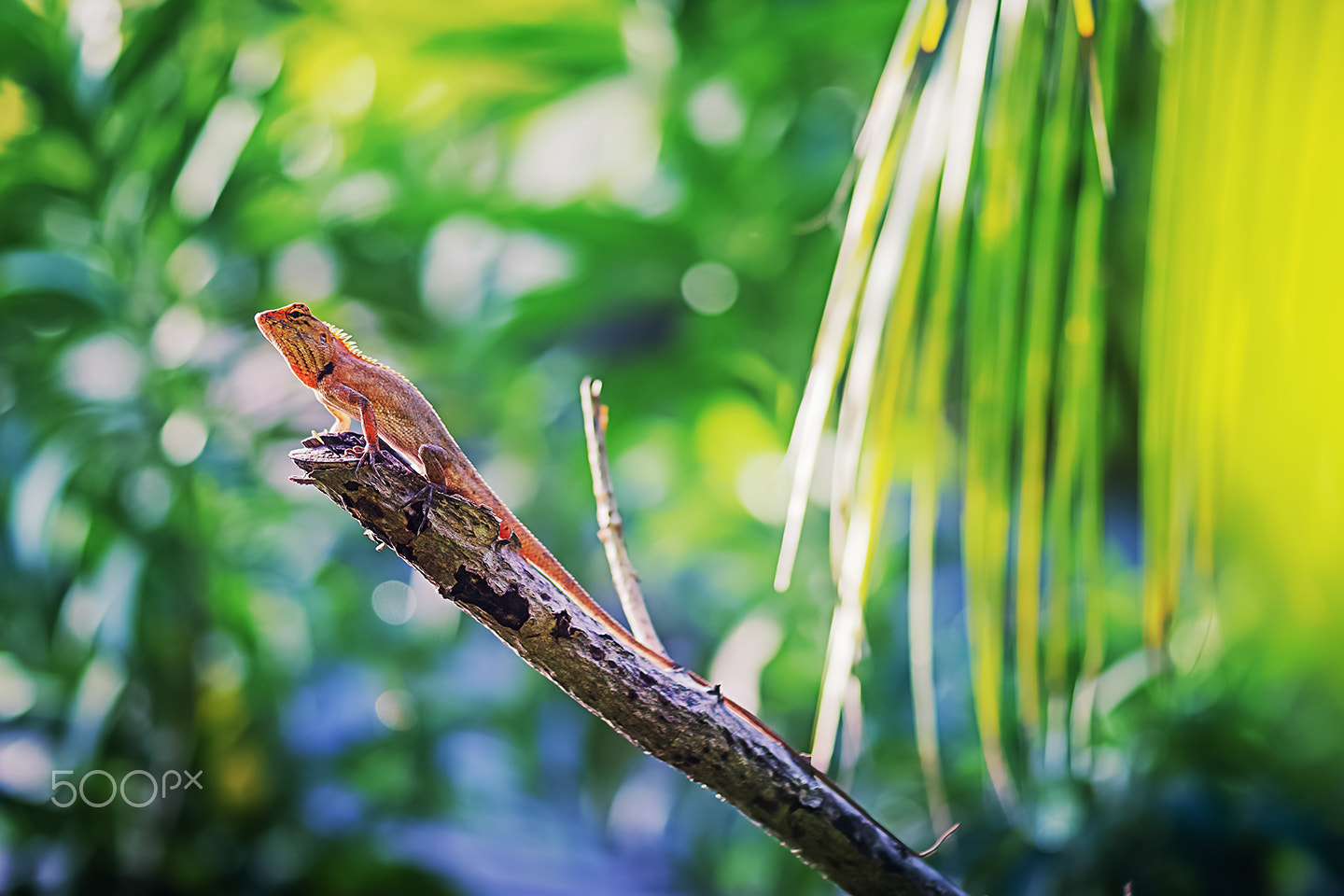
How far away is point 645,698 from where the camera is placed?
25.5 inches

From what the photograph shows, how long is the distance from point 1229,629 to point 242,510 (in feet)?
8.06

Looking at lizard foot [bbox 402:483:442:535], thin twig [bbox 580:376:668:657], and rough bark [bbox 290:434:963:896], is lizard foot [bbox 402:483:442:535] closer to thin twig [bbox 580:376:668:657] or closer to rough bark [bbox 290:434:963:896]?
rough bark [bbox 290:434:963:896]

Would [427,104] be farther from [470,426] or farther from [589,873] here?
[589,873]

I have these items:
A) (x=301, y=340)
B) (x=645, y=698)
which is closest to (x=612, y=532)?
(x=645, y=698)

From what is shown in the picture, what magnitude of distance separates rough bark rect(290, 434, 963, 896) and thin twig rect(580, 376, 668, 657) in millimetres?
55

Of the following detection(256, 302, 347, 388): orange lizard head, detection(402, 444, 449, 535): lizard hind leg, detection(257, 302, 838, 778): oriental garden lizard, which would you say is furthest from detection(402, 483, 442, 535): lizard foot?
detection(256, 302, 347, 388): orange lizard head

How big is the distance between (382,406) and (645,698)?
23.6 inches

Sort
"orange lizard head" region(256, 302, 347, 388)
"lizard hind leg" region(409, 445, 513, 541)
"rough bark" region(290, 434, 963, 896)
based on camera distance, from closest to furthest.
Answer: "rough bark" region(290, 434, 963, 896), "lizard hind leg" region(409, 445, 513, 541), "orange lizard head" region(256, 302, 347, 388)

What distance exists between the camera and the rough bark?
2.13 feet

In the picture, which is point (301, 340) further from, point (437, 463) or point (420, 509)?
point (420, 509)

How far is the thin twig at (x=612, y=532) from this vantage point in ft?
2.40

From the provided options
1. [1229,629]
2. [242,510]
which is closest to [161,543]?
[242,510]

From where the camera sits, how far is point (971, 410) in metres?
0.53

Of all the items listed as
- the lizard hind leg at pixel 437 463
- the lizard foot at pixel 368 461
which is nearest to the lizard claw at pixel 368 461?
the lizard foot at pixel 368 461
